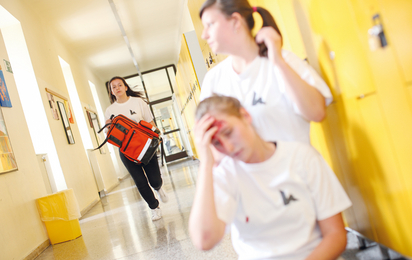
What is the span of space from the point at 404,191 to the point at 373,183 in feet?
0.48

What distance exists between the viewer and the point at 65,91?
628 cm

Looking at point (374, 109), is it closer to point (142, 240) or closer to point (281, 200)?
point (281, 200)

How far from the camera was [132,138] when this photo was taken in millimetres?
3080

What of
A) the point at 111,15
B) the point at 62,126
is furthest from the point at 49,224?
the point at 111,15

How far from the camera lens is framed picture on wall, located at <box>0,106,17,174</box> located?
2975 mm

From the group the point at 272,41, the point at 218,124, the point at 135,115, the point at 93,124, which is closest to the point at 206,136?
the point at 218,124

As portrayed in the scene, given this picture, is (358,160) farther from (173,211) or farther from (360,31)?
(173,211)

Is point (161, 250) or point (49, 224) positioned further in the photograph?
point (49, 224)

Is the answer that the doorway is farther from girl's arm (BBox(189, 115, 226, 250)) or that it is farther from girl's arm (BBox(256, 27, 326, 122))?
girl's arm (BBox(189, 115, 226, 250))

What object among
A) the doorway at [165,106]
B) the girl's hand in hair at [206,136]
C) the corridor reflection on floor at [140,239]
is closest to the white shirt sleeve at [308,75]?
the girl's hand in hair at [206,136]

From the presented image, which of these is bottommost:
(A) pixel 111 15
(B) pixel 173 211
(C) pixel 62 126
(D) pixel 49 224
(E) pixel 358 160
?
(B) pixel 173 211

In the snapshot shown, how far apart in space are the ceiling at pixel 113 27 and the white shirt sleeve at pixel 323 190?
18.3ft

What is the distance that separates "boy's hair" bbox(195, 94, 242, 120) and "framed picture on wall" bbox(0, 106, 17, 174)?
104 inches

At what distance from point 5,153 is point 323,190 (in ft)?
9.85
